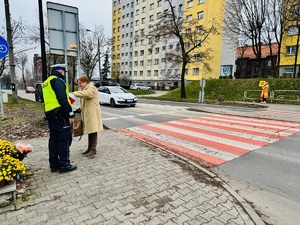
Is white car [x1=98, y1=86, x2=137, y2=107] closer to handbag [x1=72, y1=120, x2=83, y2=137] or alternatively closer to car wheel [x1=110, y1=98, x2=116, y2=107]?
car wheel [x1=110, y1=98, x2=116, y2=107]

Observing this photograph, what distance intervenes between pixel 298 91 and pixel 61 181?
2149 centimetres

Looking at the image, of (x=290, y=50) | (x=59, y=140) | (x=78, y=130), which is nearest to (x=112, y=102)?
(x=78, y=130)

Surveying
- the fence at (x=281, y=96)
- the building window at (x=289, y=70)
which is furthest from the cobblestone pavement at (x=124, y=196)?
the building window at (x=289, y=70)

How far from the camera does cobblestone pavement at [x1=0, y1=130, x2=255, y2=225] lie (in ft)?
8.75

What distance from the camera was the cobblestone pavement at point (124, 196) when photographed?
8.75 feet

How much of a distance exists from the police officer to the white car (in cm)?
1191

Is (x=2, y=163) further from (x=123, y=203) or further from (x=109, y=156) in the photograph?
(x=109, y=156)

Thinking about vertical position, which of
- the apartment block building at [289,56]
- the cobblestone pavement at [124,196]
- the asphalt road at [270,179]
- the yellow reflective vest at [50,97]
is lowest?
the asphalt road at [270,179]

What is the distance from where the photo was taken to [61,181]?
3605 millimetres

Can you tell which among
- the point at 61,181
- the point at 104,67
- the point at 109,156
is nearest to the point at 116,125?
the point at 109,156

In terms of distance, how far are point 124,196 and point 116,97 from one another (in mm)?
13214

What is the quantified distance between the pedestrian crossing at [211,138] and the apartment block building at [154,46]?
2908 centimetres

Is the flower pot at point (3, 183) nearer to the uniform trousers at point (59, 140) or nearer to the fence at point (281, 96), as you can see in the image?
the uniform trousers at point (59, 140)

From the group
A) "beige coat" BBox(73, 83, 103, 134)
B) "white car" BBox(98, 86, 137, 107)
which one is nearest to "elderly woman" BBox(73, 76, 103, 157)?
"beige coat" BBox(73, 83, 103, 134)
